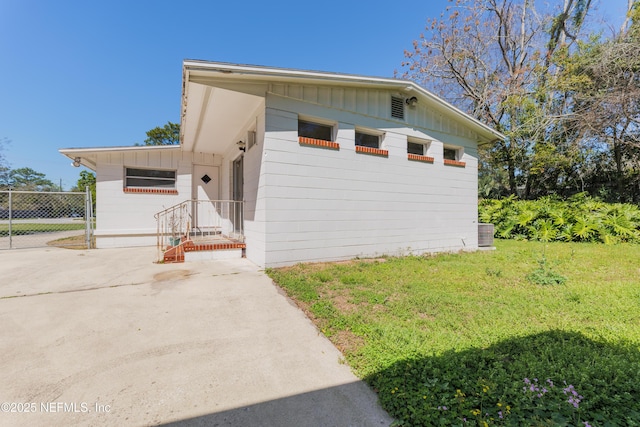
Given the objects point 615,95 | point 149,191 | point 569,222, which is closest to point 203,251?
point 149,191

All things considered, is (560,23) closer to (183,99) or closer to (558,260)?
(558,260)

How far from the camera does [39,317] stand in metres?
2.83

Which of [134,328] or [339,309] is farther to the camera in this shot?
[339,309]

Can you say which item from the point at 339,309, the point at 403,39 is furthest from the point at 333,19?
the point at 339,309

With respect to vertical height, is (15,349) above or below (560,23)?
below


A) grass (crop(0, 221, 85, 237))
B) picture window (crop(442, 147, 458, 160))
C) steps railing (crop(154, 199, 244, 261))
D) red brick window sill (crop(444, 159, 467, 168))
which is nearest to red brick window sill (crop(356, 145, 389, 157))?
red brick window sill (crop(444, 159, 467, 168))

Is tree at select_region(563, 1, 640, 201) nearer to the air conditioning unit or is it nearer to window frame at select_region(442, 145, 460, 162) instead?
window frame at select_region(442, 145, 460, 162)

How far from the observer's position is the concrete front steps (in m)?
5.66

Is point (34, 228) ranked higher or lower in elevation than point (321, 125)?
lower

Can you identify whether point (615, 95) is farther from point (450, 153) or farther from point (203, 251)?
point (203, 251)

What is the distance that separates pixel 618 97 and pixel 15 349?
16382 millimetres

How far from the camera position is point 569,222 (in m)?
8.63

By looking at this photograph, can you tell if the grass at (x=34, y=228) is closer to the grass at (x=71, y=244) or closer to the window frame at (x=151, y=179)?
the grass at (x=71, y=244)

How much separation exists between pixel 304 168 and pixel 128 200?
6262 mm
